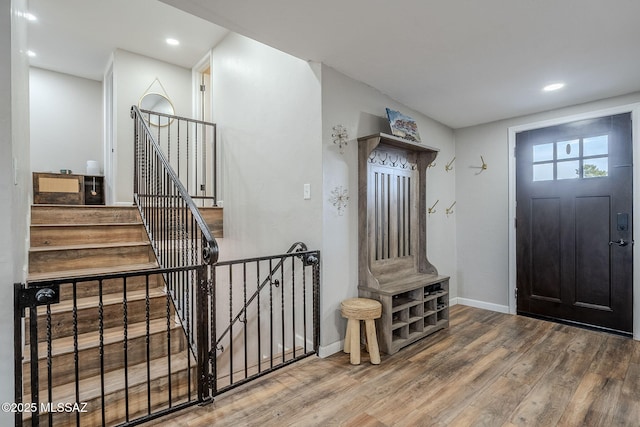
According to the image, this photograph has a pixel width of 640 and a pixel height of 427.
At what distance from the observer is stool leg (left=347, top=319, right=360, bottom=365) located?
99.7 inches

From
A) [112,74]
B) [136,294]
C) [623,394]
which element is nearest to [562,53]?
[623,394]

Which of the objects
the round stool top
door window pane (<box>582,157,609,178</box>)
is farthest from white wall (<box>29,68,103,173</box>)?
door window pane (<box>582,157,609,178</box>)

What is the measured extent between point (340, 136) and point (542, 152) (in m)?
2.48

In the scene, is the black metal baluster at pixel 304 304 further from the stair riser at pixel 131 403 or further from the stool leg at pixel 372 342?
the stair riser at pixel 131 403

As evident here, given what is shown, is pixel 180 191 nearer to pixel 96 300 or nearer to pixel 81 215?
pixel 96 300

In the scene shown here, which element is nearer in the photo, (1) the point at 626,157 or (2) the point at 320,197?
(2) the point at 320,197

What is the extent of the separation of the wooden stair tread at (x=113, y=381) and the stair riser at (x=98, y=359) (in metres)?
0.04

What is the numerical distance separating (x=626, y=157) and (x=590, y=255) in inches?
39.8

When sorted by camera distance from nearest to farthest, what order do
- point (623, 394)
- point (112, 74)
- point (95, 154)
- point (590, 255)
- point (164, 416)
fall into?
point (164, 416), point (623, 394), point (590, 255), point (112, 74), point (95, 154)

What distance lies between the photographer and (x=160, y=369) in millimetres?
2311

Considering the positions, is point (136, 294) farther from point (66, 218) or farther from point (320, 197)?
point (320, 197)

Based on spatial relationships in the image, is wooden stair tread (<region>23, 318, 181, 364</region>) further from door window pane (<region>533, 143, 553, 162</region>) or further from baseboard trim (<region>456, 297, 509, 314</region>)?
door window pane (<region>533, 143, 553, 162</region>)

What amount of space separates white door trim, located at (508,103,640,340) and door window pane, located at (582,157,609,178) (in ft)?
0.69

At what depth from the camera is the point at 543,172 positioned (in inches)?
142
